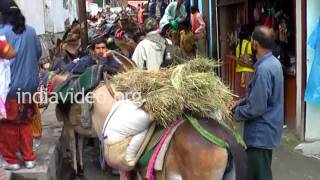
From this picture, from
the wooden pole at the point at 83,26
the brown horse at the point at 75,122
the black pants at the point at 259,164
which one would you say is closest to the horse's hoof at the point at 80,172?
the brown horse at the point at 75,122

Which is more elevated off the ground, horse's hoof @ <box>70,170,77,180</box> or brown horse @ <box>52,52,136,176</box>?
brown horse @ <box>52,52,136,176</box>

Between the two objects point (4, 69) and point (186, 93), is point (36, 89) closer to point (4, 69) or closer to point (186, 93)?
point (4, 69)

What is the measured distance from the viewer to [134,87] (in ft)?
12.8

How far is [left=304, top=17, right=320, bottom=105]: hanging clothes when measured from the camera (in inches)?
257

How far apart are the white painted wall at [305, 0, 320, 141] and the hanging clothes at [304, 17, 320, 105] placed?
0.47 ft

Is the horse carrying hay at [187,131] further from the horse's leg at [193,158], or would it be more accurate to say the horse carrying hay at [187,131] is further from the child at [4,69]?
the child at [4,69]

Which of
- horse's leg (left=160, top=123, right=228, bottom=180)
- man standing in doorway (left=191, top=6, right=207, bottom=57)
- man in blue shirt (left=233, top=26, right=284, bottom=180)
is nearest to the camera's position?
horse's leg (left=160, top=123, right=228, bottom=180)

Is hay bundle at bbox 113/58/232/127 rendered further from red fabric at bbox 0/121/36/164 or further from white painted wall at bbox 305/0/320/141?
white painted wall at bbox 305/0/320/141

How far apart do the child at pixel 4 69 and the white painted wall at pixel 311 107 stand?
4019 mm

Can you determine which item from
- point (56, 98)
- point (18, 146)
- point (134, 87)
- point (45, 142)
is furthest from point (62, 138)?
point (134, 87)

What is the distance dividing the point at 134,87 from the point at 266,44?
1.19 meters

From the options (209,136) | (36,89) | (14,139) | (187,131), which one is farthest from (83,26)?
(209,136)

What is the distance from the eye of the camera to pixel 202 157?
3.30 meters

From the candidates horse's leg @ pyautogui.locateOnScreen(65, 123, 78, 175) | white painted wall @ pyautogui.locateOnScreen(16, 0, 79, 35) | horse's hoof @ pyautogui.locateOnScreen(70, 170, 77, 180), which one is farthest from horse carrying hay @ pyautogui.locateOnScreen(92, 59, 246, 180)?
white painted wall @ pyautogui.locateOnScreen(16, 0, 79, 35)
